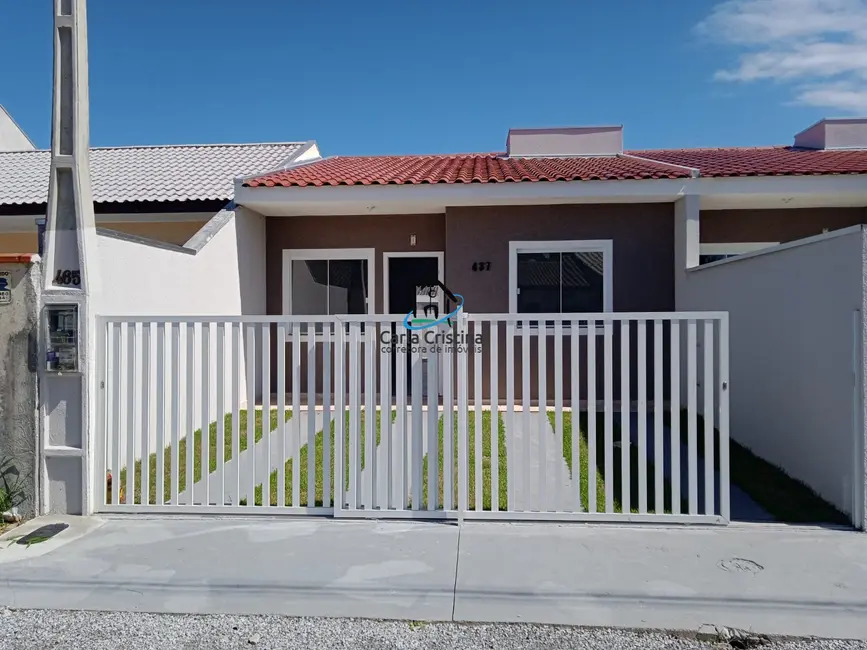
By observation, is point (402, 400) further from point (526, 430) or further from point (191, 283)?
point (191, 283)

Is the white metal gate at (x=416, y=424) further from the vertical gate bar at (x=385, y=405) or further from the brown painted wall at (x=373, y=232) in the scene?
the brown painted wall at (x=373, y=232)

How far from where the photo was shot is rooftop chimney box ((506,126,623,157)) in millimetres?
13375

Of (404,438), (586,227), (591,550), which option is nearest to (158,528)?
(404,438)

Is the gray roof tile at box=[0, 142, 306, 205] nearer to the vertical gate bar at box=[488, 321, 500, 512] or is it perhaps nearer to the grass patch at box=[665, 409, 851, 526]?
the vertical gate bar at box=[488, 321, 500, 512]

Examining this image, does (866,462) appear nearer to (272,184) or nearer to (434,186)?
(434,186)

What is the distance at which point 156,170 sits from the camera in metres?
13.0

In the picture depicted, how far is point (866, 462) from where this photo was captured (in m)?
4.73

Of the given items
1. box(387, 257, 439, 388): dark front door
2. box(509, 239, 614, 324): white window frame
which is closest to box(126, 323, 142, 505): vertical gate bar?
box(387, 257, 439, 388): dark front door

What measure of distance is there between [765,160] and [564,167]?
3956 mm

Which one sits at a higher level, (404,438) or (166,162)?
(166,162)

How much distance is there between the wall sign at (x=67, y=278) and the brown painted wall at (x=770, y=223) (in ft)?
32.3

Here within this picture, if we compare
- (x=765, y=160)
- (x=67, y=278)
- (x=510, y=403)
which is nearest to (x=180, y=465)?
(x=67, y=278)

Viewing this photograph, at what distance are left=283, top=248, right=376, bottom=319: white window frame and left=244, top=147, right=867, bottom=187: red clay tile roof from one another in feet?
4.47

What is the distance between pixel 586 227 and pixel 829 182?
12.2 feet
